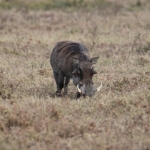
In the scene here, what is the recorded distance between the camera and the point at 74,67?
7.98 m

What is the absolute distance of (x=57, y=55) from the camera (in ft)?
28.8

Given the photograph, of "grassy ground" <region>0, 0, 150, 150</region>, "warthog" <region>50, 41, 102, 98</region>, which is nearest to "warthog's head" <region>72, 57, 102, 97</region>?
"warthog" <region>50, 41, 102, 98</region>

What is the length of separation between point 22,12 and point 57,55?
42.0ft

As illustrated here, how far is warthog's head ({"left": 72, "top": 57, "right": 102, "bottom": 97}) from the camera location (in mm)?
7551

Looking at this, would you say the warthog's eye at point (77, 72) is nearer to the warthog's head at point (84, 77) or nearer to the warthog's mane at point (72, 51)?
the warthog's head at point (84, 77)

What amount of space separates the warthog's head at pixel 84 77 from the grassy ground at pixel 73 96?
0.63 ft

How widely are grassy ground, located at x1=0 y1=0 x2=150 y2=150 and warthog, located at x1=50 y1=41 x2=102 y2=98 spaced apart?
23 cm

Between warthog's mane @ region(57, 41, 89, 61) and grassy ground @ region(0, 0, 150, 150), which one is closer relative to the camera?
grassy ground @ region(0, 0, 150, 150)

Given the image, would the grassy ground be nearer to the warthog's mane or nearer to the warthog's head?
the warthog's head

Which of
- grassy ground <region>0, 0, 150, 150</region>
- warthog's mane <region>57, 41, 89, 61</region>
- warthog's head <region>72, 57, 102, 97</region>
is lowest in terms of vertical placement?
grassy ground <region>0, 0, 150, 150</region>

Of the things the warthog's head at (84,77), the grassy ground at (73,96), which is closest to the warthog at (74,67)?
the warthog's head at (84,77)

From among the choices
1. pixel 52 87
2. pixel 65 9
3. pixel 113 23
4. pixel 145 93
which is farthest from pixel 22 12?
pixel 145 93

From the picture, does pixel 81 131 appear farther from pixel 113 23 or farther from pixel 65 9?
pixel 65 9

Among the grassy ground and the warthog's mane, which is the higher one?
the warthog's mane
